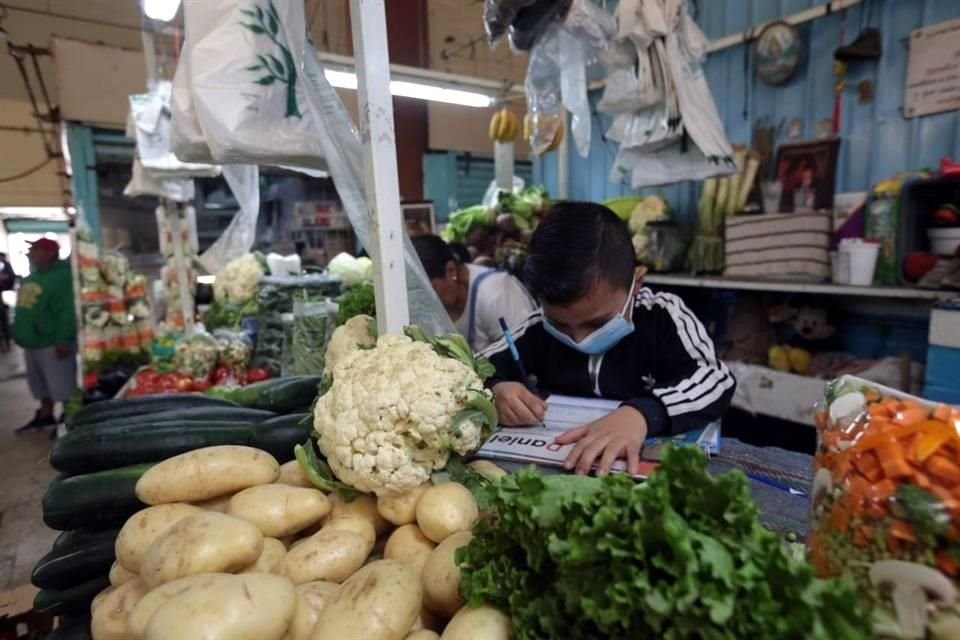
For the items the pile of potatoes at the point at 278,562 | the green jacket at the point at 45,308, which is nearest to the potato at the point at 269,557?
the pile of potatoes at the point at 278,562

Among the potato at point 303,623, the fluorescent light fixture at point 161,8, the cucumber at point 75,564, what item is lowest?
the cucumber at point 75,564

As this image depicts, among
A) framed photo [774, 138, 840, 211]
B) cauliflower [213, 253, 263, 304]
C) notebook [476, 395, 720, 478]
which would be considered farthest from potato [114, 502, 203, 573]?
framed photo [774, 138, 840, 211]

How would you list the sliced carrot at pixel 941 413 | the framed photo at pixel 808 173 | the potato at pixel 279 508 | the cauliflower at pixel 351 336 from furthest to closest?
the framed photo at pixel 808 173 → the cauliflower at pixel 351 336 → the potato at pixel 279 508 → the sliced carrot at pixel 941 413

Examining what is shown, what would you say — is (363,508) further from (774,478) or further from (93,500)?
(774,478)

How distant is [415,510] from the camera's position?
1.06 meters

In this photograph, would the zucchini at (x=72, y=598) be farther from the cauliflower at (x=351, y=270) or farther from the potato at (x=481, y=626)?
the cauliflower at (x=351, y=270)

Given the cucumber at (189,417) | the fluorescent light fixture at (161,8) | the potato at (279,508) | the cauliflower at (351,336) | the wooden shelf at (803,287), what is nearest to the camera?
the potato at (279,508)

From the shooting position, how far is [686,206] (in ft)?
14.7

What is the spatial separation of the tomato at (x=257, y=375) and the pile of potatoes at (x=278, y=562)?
1.79m

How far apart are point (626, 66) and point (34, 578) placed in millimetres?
3127

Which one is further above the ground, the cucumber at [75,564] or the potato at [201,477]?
the potato at [201,477]

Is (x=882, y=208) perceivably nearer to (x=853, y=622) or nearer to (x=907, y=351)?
(x=907, y=351)

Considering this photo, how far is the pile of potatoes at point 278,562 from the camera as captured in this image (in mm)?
744

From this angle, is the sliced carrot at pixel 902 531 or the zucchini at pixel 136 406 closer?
the sliced carrot at pixel 902 531
